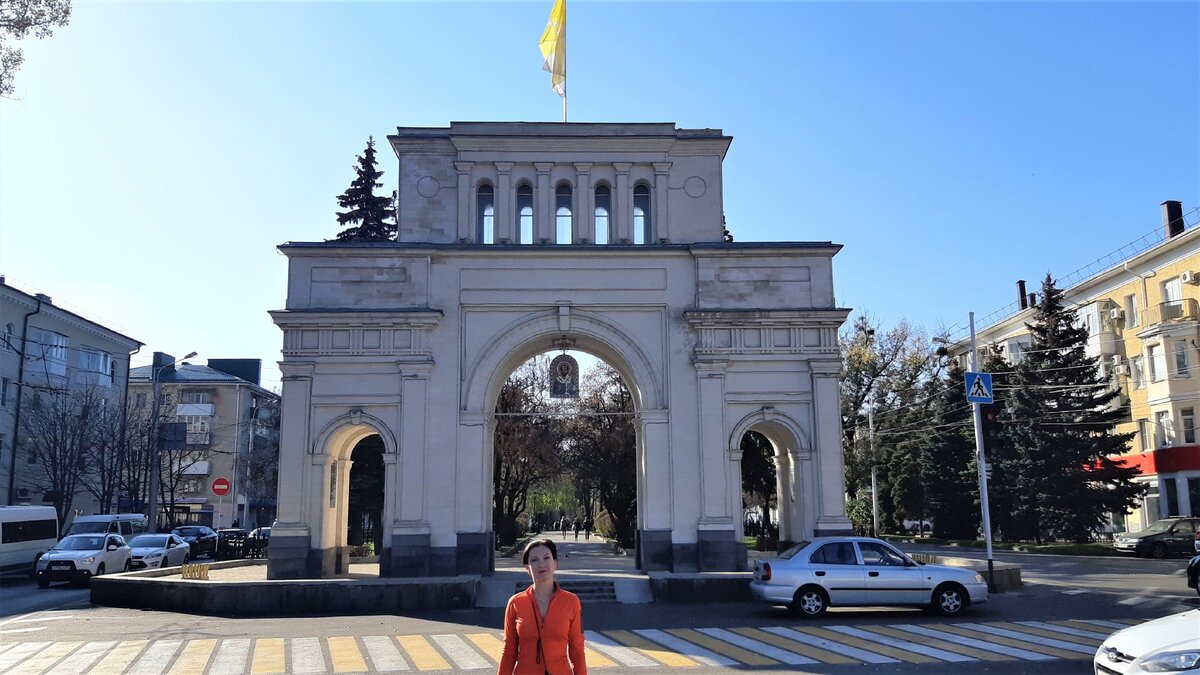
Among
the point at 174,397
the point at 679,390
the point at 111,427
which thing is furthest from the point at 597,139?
the point at 174,397

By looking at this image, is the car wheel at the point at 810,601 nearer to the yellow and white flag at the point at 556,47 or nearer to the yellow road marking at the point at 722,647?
the yellow road marking at the point at 722,647

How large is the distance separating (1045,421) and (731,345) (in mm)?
21590

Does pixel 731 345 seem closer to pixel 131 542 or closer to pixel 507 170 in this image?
pixel 507 170

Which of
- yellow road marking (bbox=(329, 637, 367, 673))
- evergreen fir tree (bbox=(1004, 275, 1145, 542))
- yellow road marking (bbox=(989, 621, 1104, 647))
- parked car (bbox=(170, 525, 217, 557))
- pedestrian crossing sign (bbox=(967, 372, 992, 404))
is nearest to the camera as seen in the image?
yellow road marking (bbox=(329, 637, 367, 673))

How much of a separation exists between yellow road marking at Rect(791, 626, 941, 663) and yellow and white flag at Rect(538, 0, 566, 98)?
763 inches

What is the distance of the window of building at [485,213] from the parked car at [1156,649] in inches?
829

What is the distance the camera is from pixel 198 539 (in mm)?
40844

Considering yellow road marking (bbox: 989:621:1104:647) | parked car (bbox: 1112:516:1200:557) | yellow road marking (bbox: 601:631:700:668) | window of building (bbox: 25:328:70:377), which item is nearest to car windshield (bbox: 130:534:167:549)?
window of building (bbox: 25:328:70:377)

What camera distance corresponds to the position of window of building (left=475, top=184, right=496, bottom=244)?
27375 millimetres

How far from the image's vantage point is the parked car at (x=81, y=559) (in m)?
27.5

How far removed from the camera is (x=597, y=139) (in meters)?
27.2

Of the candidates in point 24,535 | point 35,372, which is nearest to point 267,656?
point 24,535

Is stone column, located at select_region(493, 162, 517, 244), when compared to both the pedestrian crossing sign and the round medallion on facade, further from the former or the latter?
the pedestrian crossing sign

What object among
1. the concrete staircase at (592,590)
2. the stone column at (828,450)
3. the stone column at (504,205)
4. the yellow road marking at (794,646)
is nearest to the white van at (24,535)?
the stone column at (504,205)
